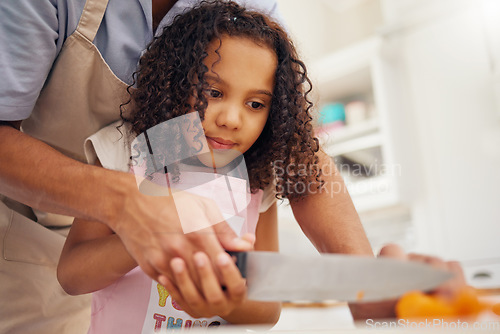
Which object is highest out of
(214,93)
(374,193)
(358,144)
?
(214,93)

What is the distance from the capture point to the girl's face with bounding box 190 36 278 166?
0.51m

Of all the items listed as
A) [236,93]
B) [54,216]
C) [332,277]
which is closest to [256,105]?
[236,93]

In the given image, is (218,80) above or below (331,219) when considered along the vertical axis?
above

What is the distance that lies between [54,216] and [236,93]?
0.43 metres

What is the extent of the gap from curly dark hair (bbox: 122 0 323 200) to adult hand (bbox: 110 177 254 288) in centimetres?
17

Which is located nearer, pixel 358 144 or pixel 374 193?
pixel 374 193

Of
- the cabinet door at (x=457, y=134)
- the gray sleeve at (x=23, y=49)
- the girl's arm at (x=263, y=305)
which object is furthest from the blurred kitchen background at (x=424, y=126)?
the gray sleeve at (x=23, y=49)

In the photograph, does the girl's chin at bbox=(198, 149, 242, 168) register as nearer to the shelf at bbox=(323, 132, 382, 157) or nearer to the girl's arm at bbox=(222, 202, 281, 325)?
the girl's arm at bbox=(222, 202, 281, 325)

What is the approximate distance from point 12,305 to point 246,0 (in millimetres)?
591

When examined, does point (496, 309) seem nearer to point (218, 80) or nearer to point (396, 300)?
point (396, 300)

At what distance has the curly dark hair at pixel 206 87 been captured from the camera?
55 centimetres

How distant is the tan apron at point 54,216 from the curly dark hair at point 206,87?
0.19 feet

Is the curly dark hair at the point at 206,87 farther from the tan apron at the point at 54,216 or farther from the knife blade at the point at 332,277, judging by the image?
the knife blade at the point at 332,277

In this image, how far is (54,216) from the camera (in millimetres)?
738
